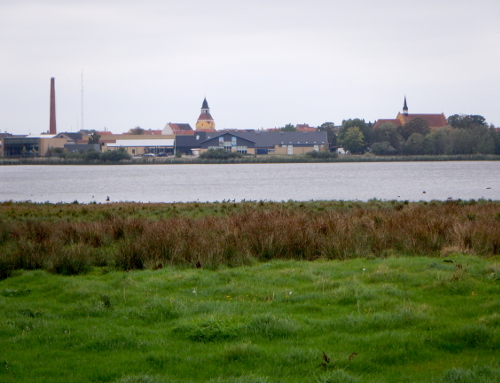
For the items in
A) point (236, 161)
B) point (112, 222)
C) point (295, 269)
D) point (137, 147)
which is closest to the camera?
point (295, 269)

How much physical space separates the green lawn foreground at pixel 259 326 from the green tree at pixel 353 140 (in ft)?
390

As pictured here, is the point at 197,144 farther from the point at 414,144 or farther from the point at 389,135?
the point at 414,144

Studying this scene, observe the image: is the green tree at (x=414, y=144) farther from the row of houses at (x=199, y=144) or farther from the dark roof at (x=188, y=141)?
the dark roof at (x=188, y=141)

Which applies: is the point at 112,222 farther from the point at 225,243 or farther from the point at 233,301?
the point at 233,301

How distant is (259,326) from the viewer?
664 centimetres

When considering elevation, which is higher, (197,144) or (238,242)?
(197,144)

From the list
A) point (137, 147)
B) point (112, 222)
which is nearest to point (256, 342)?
point (112, 222)

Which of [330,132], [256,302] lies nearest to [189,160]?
[330,132]

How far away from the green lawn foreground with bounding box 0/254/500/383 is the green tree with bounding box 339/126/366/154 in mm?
118798

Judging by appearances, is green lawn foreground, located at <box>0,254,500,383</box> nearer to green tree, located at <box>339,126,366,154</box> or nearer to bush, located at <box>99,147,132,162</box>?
bush, located at <box>99,147,132,162</box>

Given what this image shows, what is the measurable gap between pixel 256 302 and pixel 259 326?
1.21 m

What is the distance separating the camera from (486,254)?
11000 millimetres

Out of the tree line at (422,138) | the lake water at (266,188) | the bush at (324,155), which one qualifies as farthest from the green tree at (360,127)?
the lake water at (266,188)

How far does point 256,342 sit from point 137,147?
467 ft
